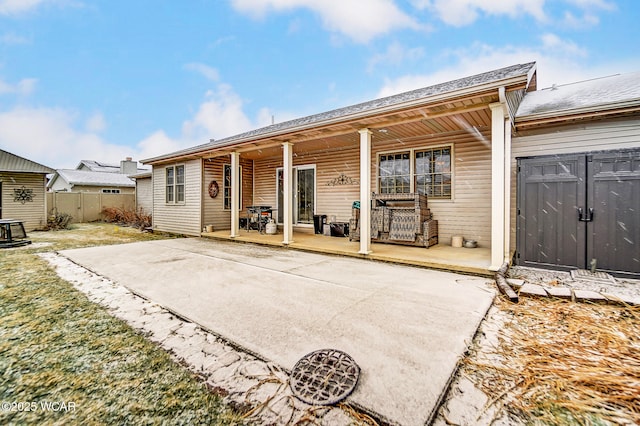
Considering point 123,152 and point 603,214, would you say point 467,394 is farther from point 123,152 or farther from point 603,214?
point 123,152

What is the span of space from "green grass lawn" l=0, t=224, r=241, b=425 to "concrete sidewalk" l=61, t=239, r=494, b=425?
47 centimetres

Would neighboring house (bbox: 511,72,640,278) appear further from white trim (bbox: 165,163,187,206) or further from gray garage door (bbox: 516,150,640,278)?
white trim (bbox: 165,163,187,206)

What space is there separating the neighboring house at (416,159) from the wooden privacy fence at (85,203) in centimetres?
604

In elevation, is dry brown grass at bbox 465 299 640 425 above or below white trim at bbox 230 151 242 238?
below

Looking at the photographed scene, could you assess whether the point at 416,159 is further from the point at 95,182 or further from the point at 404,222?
the point at 95,182

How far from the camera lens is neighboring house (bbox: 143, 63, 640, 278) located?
146 inches

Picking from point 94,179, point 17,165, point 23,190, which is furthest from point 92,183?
point 17,165

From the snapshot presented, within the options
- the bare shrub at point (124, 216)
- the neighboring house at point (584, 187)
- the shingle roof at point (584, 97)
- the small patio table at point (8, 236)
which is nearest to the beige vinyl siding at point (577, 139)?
the neighboring house at point (584, 187)

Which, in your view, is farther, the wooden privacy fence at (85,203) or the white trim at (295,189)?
the wooden privacy fence at (85,203)

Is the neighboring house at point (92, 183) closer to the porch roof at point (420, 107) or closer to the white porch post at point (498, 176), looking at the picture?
the porch roof at point (420, 107)

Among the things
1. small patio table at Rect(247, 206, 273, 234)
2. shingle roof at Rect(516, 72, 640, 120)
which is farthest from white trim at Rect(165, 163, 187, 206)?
shingle roof at Rect(516, 72, 640, 120)

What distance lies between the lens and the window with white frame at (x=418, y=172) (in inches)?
231

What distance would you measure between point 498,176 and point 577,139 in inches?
82.0

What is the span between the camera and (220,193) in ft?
28.7
